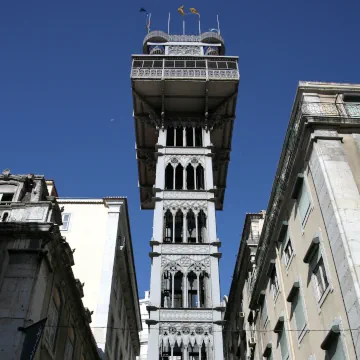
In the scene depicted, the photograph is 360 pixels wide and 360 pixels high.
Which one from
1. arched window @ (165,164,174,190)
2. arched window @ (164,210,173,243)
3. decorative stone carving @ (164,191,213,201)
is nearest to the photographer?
arched window @ (164,210,173,243)

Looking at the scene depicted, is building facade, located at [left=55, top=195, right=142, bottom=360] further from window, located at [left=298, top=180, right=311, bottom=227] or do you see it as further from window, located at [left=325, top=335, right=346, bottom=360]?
window, located at [left=325, top=335, right=346, bottom=360]

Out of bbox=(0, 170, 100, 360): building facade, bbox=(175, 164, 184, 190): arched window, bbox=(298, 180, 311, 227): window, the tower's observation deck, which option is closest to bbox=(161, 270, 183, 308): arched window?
bbox=(0, 170, 100, 360): building facade

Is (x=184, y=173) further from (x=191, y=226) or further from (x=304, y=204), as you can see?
(x=304, y=204)

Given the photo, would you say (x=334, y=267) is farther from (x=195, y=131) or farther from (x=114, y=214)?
(x=195, y=131)

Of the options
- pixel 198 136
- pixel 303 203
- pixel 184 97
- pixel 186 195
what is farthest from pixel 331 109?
pixel 184 97

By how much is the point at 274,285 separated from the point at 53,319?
10741mm

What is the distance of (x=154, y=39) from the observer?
50062 millimetres

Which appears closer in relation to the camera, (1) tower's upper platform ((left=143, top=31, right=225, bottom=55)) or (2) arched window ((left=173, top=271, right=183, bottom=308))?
(2) arched window ((left=173, top=271, right=183, bottom=308))

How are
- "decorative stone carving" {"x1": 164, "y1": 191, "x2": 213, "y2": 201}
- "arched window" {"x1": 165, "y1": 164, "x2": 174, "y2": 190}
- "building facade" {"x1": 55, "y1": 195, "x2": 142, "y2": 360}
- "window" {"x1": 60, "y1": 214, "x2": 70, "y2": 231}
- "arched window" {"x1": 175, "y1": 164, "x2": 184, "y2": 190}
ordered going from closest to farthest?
"building facade" {"x1": 55, "y1": 195, "x2": 142, "y2": 360}, "window" {"x1": 60, "y1": 214, "x2": 70, "y2": 231}, "decorative stone carving" {"x1": 164, "y1": 191, "x2": 213, "y2": 201}, "arched window" {"x1": 165, "y1": 164, "x2": 174, "y2": 190}, "arched window" {"x1": 175, "y1": 164, "x2": 184, "y2": 190}

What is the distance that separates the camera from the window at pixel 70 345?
22.5 meters

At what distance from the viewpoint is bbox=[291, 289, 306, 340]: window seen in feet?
63.9

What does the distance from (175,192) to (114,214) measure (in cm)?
483

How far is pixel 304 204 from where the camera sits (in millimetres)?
19547

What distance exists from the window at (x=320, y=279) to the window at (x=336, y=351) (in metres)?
1.79
